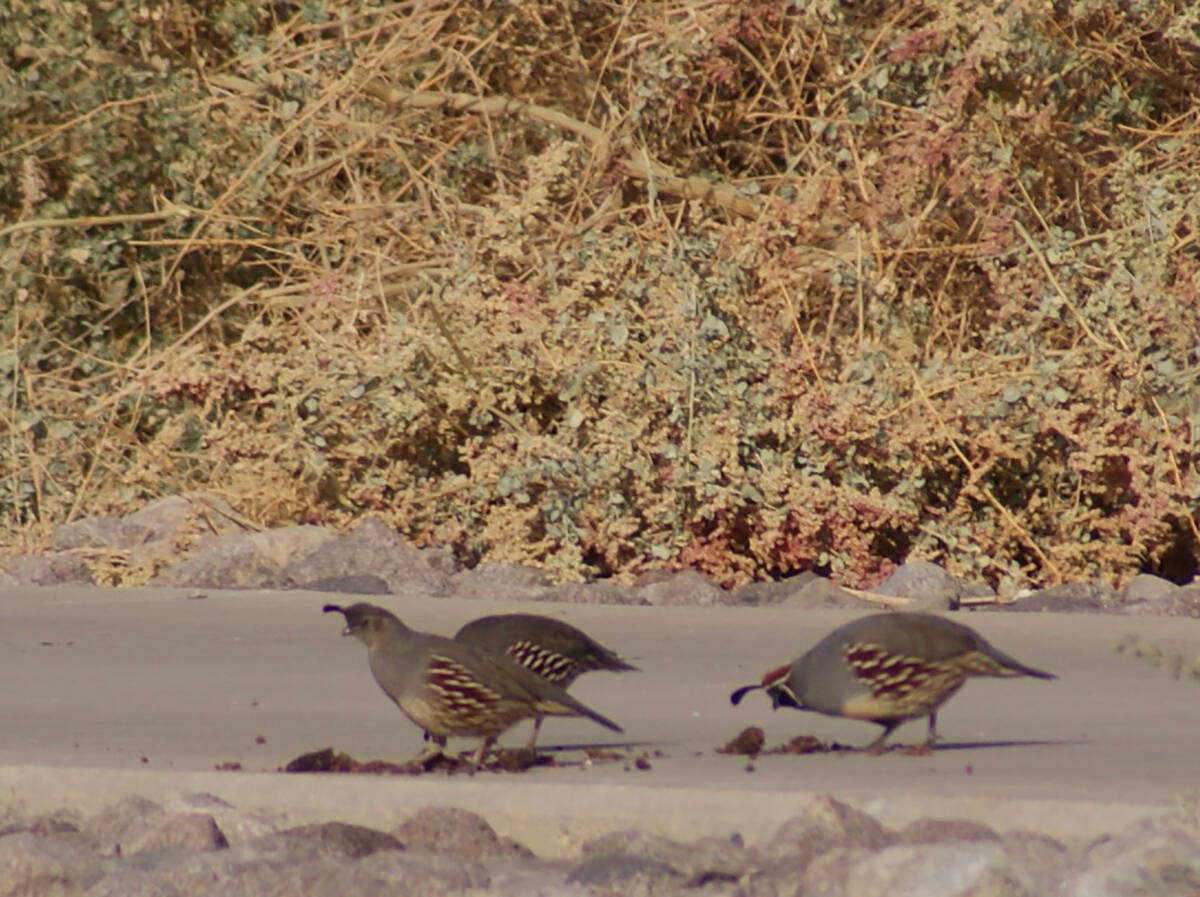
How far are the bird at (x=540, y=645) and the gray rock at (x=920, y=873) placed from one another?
1698 mm

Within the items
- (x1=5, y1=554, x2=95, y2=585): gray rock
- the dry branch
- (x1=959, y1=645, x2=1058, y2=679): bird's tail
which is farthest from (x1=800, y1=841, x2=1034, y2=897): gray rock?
the dry branch

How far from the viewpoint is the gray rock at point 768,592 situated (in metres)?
10.0

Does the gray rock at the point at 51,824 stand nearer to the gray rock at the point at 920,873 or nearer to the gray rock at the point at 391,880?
the gray rock at the point at 391,880

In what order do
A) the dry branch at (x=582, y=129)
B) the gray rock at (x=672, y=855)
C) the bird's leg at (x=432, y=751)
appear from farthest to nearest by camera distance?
the dry branch at (x=582, y=129) < the bird's leg at (x=432, y=751) < the gray rock at (x=672, y=855)

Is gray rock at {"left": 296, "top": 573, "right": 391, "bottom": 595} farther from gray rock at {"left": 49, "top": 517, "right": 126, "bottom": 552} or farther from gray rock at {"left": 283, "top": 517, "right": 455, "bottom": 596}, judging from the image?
gray rock at {"left": 49, "top": 517, "right": 126, "bottom": 552}

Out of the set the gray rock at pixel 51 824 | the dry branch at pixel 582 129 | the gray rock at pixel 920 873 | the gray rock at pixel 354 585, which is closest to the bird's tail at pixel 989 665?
the gray rock at pixel 920 873

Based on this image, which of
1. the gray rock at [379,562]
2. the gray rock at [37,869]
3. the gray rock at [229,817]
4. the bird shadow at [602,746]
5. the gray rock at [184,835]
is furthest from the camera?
the gray rock at [379,562]

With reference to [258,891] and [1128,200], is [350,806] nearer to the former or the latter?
[258,891]

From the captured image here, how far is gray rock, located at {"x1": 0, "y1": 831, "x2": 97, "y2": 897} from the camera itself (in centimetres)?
488

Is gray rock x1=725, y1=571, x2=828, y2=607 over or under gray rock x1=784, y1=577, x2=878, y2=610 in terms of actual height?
under

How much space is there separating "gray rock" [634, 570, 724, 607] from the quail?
4223mm

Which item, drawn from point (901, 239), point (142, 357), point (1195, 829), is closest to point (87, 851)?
point (1195, 829)

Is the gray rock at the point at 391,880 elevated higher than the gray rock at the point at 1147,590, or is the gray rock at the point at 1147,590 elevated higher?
the gray rock at the point at 391,880

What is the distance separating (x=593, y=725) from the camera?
22.1ft
